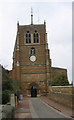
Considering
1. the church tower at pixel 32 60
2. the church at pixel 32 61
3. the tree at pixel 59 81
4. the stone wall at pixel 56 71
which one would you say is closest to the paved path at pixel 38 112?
the tree at pixel 59 81

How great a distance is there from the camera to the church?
55688 millimetres

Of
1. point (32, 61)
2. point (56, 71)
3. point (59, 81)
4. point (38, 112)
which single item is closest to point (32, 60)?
point (32, 61)

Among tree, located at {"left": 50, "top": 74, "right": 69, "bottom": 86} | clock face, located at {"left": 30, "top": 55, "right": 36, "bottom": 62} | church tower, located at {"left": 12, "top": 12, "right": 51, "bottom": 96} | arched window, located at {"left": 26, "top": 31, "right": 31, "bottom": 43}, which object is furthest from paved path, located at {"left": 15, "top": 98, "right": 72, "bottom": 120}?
Answer: arched window, located at {"left": 26, "top": 31, "right": 31, "bottom": 43}

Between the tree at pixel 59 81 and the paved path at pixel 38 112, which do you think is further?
the tree at pixel 59 81

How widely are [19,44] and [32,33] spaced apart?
4.89 m

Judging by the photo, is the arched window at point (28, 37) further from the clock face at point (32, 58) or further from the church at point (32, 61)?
the clock face at point (32, 58)

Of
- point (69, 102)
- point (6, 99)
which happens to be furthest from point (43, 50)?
point (6, 99)

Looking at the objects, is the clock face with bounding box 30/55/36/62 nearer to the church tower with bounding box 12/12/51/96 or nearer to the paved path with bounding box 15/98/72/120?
the church tower with bounding box 12/12/51/96

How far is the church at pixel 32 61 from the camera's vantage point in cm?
5569

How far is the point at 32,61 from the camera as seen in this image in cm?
5706

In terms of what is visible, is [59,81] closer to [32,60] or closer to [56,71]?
[56,71]

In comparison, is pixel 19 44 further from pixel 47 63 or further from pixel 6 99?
pixel 6 99

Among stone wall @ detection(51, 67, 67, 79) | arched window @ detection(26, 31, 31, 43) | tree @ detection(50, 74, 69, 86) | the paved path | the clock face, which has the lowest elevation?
the paved path

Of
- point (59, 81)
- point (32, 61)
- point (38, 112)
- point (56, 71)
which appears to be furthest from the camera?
point (56, 71)
